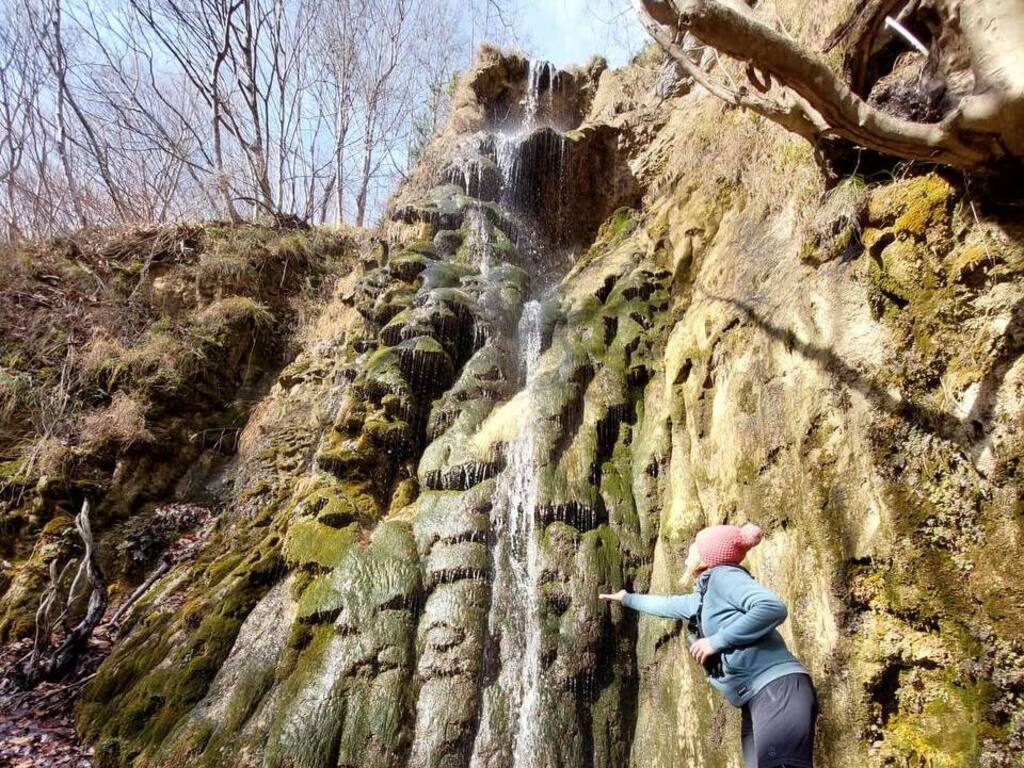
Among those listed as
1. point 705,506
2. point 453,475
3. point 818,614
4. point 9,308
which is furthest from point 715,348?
point 9,308

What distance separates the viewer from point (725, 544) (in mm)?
2471

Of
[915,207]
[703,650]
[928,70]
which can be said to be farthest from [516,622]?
[928,70]

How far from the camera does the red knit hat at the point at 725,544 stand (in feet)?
8.09

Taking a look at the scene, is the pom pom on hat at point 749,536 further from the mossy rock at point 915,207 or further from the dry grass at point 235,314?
the dry grass at point 235,314

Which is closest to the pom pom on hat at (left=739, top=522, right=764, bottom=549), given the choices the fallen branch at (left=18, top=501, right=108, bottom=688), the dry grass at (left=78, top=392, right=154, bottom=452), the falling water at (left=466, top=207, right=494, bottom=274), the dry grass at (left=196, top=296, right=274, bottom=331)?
the fallen branch at (left=18, top=501, right=108, bottom=688)

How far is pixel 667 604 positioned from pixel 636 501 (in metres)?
2.62

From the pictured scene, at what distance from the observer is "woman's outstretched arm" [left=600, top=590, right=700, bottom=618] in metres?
2.58

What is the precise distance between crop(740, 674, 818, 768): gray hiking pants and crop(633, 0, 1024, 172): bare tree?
2.68m

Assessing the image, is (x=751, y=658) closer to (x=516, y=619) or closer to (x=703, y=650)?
(x=703, y=650)

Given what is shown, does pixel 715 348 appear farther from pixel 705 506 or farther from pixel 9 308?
pixel 9 308

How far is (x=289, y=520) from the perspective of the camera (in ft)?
18.6

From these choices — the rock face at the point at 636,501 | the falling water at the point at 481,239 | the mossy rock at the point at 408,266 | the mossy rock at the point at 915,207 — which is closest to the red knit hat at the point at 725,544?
the rock face at the point at 636,501

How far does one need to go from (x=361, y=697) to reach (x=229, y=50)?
14.0 m

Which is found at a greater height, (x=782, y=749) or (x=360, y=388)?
(x=360, y=388)
